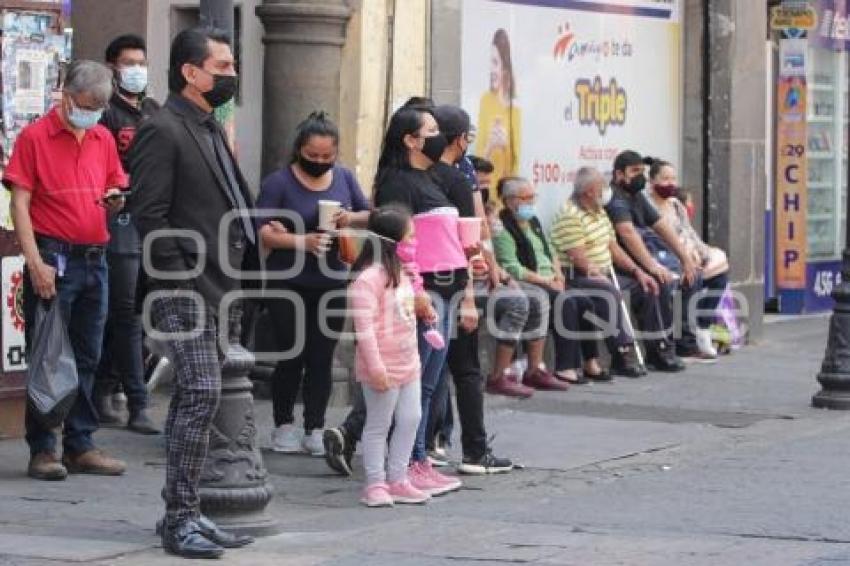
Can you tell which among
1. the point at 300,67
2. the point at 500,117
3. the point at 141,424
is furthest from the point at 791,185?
the point at 141,424

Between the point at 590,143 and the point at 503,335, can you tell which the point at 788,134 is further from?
the point at 503,335

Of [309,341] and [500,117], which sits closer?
[309,341]

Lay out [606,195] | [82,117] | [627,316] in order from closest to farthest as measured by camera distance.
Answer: [82,117] → [627,316] → [606,195]

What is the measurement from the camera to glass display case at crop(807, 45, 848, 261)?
20.6 meters

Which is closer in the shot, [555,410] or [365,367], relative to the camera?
Result: [365,367]

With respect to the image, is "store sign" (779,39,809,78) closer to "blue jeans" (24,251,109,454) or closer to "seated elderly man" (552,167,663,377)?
"seated elderly man" (552,167,663,377)

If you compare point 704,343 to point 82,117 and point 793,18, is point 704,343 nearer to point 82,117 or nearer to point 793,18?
point 793,18

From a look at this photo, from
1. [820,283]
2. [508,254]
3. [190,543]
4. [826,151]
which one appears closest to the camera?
[190,543]

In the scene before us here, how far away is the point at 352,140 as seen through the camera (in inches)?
535

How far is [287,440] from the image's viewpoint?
11570 mm

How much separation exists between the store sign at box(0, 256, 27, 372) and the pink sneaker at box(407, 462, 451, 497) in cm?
240

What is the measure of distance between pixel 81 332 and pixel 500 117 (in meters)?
5.53

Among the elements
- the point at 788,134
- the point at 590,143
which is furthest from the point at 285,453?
the point at 788,134

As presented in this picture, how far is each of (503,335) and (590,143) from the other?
278 cm
